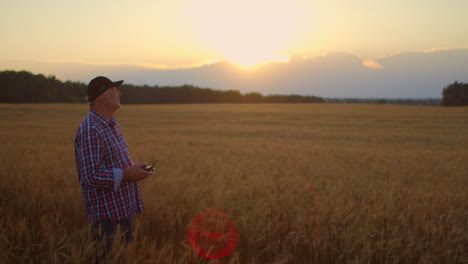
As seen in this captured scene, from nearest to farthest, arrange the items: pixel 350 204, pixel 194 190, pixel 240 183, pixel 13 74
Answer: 1. pixel 350 204
2. pixel 194 190
3. pixel 240 183
4. pixel 13 74

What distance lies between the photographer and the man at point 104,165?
2.75m

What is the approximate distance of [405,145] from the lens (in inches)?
542

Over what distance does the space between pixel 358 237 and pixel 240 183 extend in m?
2.72

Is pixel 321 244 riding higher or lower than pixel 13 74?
lower

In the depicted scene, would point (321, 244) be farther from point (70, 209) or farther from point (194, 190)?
point (70, 209)

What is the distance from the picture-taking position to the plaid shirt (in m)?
2.74

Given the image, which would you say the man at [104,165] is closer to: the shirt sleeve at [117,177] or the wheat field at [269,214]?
the shirt sleeve at [117,177]

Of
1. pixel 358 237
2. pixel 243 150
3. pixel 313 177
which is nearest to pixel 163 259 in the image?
pixel 358 237

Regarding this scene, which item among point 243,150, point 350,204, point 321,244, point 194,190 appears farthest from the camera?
point 243,150

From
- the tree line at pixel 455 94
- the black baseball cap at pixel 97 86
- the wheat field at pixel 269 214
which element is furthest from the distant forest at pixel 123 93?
the black baseball cap at pixel 97 86

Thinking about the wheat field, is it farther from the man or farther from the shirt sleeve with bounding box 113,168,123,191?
the shirt sleeve with bounding box 113,168,123,191

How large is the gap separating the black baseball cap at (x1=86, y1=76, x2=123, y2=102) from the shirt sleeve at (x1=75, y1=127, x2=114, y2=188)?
1.02 ft

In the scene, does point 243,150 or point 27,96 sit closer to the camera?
point 243,150

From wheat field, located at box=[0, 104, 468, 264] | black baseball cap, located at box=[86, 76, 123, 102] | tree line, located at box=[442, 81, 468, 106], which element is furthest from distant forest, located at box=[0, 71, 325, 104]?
black baseball cap, located at box=[86, 76, 123, 102]
